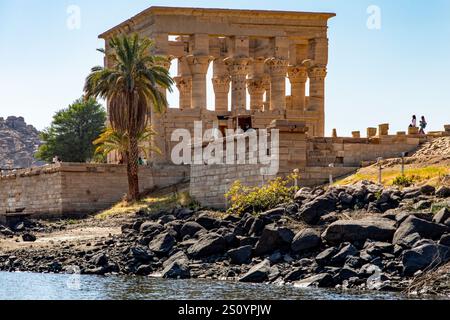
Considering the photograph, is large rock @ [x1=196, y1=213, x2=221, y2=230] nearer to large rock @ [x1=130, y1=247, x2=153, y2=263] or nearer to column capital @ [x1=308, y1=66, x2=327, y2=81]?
large rock @ [x1=130, y1=247, x2=153, y2=263]

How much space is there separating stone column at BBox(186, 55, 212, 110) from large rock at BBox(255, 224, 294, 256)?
98.3 ft

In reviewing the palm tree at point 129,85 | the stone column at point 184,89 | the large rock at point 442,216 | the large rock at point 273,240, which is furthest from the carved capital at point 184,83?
the large rock at point 442,216

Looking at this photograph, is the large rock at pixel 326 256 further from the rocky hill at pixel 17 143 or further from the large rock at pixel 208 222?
the rocky hill at pixel 17 143

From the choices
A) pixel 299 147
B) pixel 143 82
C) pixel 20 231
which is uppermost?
pixel 143 82

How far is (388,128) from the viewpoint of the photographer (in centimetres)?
4697

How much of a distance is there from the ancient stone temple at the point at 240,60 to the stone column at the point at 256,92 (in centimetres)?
4

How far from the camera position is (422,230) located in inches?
1037

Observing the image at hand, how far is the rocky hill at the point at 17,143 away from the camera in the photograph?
143750 mm

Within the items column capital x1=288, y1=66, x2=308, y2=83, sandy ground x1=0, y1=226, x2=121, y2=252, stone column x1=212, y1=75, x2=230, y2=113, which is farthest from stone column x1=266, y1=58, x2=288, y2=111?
sandy ground x1=0, y1=226, x2=121, y2=252

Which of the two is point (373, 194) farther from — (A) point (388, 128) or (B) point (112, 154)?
(B) point (112, 154)

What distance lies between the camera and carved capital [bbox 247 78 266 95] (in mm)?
65750
